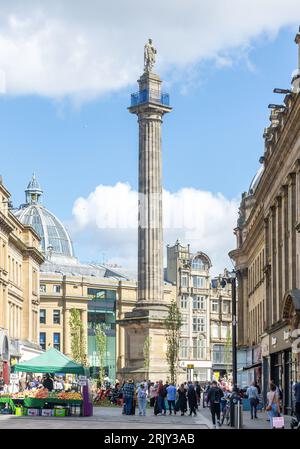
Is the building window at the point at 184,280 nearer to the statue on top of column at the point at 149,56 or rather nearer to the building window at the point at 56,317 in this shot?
the building window at the point at 56,317

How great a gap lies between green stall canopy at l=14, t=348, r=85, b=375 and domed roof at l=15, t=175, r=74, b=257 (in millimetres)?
133632

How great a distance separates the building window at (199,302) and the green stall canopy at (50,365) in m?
104

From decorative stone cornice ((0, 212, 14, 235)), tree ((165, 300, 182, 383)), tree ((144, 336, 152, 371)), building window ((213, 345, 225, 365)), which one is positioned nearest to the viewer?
tree ((165, 300, 182, 383))

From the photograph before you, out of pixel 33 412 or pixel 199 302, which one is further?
pixel 199 302


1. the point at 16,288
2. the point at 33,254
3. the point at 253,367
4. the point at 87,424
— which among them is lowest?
the point at 87,424

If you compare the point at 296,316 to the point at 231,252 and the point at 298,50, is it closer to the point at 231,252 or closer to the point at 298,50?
the point at 298,50

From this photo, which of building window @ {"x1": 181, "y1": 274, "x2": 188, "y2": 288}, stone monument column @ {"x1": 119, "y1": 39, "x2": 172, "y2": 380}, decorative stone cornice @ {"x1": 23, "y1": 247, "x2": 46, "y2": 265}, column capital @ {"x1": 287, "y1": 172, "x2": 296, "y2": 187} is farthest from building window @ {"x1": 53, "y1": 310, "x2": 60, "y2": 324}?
column capital @ {"x1": 287, "y1": 172, "x2": 296, "y2": 187}

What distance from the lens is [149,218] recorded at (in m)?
90.4

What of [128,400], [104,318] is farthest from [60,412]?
[104,318]

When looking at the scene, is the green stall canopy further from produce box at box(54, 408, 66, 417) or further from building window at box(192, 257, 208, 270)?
building window at box(192, 257, 208, 270)

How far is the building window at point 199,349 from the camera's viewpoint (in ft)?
487

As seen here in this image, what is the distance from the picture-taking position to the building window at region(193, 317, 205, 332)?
150500mm

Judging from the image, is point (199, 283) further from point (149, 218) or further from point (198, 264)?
point (149, 218)

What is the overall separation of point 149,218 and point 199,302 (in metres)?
64.7
